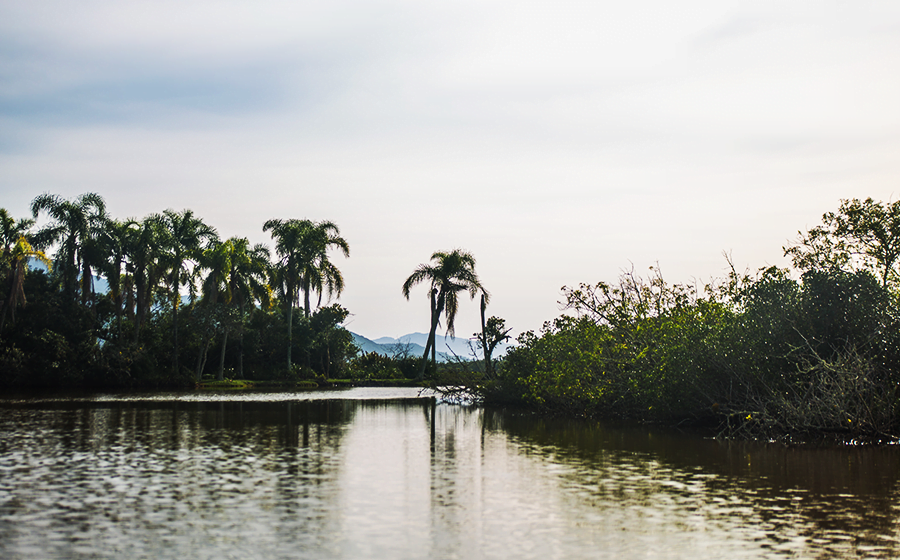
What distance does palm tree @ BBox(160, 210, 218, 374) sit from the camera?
54094 mm

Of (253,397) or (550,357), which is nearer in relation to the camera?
(550,357)

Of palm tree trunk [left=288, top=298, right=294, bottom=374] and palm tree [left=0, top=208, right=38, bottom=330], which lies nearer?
palm tree [left=0, top=208, right=38, bottom=330]

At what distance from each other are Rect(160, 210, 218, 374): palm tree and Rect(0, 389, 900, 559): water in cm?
3284

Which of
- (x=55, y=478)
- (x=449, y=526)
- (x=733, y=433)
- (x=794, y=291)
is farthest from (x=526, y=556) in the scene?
(x=794, y=291)

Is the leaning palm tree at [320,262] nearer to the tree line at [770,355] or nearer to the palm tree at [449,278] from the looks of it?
the palm tree at [449,278]

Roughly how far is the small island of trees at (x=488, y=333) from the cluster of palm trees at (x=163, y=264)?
0.42 feet

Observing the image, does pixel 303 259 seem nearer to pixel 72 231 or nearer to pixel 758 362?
pixel 72 231

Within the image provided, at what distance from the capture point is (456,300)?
53875 millimetres

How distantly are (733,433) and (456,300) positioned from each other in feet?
110

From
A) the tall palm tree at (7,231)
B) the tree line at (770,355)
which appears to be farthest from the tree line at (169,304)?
the tree line at (770,355)

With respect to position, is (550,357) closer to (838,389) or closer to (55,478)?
(838,389)

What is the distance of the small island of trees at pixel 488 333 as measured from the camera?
2070 centimetres

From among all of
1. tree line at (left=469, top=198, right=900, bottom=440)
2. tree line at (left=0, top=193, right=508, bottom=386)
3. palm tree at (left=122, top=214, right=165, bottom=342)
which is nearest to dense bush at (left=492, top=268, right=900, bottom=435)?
tree line at (left=469, top=198, right=900, bottom=440)

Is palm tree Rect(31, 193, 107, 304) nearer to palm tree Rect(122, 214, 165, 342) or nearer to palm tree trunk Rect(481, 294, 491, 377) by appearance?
palm tree Rect(122, 214, 165, 342)
